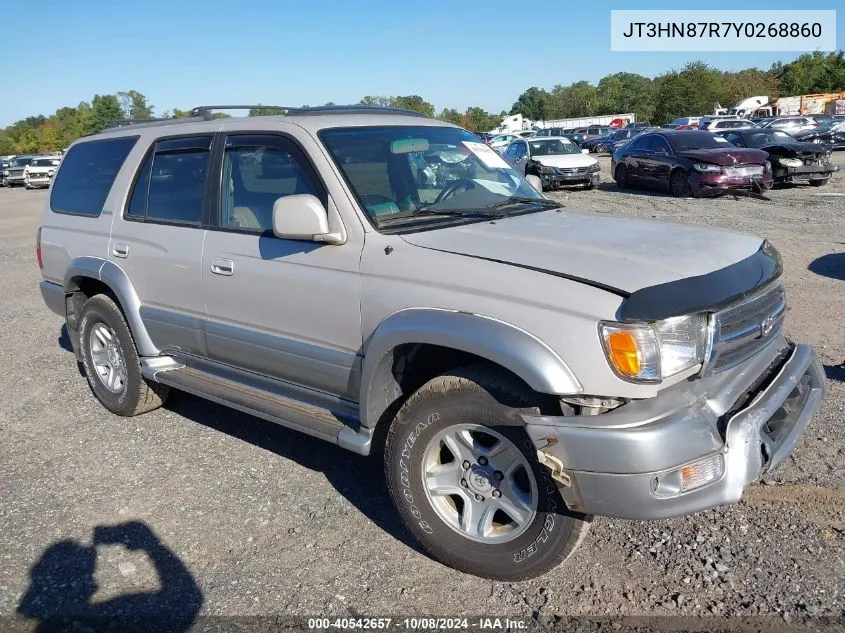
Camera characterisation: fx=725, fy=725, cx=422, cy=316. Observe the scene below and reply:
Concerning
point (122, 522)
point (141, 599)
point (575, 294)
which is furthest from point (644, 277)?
point (122, 522)

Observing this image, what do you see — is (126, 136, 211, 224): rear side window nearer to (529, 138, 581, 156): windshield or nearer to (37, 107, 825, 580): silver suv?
(37, 107, 825, 580): silver suv

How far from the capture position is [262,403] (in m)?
3.90

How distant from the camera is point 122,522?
3.79 m

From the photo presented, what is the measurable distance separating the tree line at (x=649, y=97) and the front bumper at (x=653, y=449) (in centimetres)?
4778

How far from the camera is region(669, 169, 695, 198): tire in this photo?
635 inches

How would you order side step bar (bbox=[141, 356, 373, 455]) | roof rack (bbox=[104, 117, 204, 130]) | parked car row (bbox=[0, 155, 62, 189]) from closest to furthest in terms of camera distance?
side step bar (bbox=[141, 356, 373, 455]) → roof rack (bbox=[104, 117, 204, 130]) → parked car row (bbox=[0, 155, 62, 189])

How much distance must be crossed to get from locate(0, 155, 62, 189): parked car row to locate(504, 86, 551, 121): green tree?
3363 inches

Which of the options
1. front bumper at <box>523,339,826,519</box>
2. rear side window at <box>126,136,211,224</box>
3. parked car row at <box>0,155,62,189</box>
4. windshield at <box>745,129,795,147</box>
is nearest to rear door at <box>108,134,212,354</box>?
rear side window at <box>126,136,211,224</box>

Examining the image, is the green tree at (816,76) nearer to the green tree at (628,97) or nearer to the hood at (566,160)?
the green tree at (628,97)

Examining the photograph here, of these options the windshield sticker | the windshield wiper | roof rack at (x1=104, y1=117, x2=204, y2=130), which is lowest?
the windshield wiper

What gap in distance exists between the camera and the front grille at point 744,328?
9.40 ft

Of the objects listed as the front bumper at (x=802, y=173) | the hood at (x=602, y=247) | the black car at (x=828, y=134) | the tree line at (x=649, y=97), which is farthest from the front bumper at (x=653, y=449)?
the tree line at (x=649, y=97)

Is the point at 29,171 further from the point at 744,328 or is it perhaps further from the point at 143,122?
the point at 744,328

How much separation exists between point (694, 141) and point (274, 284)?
596 inches
